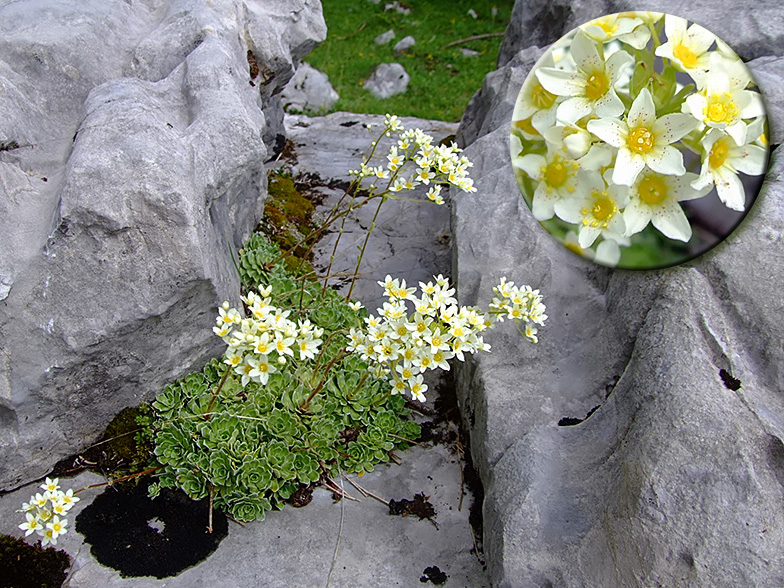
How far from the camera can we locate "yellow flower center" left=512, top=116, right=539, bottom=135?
1913 mm

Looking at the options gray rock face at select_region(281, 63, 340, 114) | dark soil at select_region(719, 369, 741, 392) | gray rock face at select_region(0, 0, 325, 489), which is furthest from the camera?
gray rock face at select_region(281, 63, 340, 114)

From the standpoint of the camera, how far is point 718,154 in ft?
5.62

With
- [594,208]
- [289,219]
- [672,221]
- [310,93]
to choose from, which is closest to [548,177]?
[594,208]

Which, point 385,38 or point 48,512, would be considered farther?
point 385,38

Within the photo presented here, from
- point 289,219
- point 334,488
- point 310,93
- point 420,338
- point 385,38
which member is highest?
point 420,338

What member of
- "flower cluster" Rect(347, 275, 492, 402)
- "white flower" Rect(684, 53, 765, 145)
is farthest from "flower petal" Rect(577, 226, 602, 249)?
"flower cluster" Rect(347, 275, 492, 402)

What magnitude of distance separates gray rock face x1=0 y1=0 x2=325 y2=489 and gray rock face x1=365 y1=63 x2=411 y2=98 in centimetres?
640

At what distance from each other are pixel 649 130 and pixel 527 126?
1.22 ft

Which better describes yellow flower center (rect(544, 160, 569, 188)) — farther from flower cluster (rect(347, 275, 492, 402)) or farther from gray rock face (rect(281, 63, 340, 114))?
gray rock face (rect(281, 63, 340, 114))

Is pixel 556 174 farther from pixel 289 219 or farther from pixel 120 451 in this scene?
pixel 289 219

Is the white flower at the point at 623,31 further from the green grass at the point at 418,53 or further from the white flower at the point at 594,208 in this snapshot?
the green grass at the point at 418,53

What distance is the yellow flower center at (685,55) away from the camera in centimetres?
166

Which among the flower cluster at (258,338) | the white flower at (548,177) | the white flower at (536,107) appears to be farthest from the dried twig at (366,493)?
the white flower at (536,107)

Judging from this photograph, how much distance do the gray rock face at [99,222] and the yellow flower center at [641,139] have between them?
6.76ft
